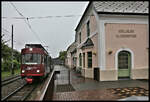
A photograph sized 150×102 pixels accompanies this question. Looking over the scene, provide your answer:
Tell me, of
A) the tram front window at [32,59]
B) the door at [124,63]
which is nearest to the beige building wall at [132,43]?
the door at [124,63]

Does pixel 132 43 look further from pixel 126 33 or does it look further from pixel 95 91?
pixel 95 91

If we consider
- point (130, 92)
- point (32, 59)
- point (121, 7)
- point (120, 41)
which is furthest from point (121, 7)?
point (32, 59)

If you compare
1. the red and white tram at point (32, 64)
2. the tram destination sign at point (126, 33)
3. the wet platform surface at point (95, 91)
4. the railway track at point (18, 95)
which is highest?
the tram destination sign at point (126, 33)

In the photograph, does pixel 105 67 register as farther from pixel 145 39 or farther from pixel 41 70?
pixel 41 70

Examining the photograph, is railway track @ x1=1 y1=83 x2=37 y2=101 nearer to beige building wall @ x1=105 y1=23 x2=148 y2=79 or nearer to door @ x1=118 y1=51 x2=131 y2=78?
beige building wall @ x1=105 y1=23 x2=148 y2=79

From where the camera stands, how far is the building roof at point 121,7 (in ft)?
41.8

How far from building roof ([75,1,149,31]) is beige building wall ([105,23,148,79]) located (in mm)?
1108

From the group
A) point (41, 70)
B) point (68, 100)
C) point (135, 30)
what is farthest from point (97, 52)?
point (68, 100)

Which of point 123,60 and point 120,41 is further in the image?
point 123,60

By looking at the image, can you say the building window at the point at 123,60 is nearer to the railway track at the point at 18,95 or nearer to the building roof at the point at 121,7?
the building roof at the point at 121,7

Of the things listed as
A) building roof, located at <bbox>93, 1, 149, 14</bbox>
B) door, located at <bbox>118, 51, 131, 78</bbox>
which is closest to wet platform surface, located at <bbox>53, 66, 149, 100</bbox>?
door, located at <bbox>118, 51, 131, 78</bbox>

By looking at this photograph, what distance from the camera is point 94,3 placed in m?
13.4

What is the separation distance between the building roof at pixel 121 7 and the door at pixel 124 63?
371cm

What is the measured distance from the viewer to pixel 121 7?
13.3 metres
